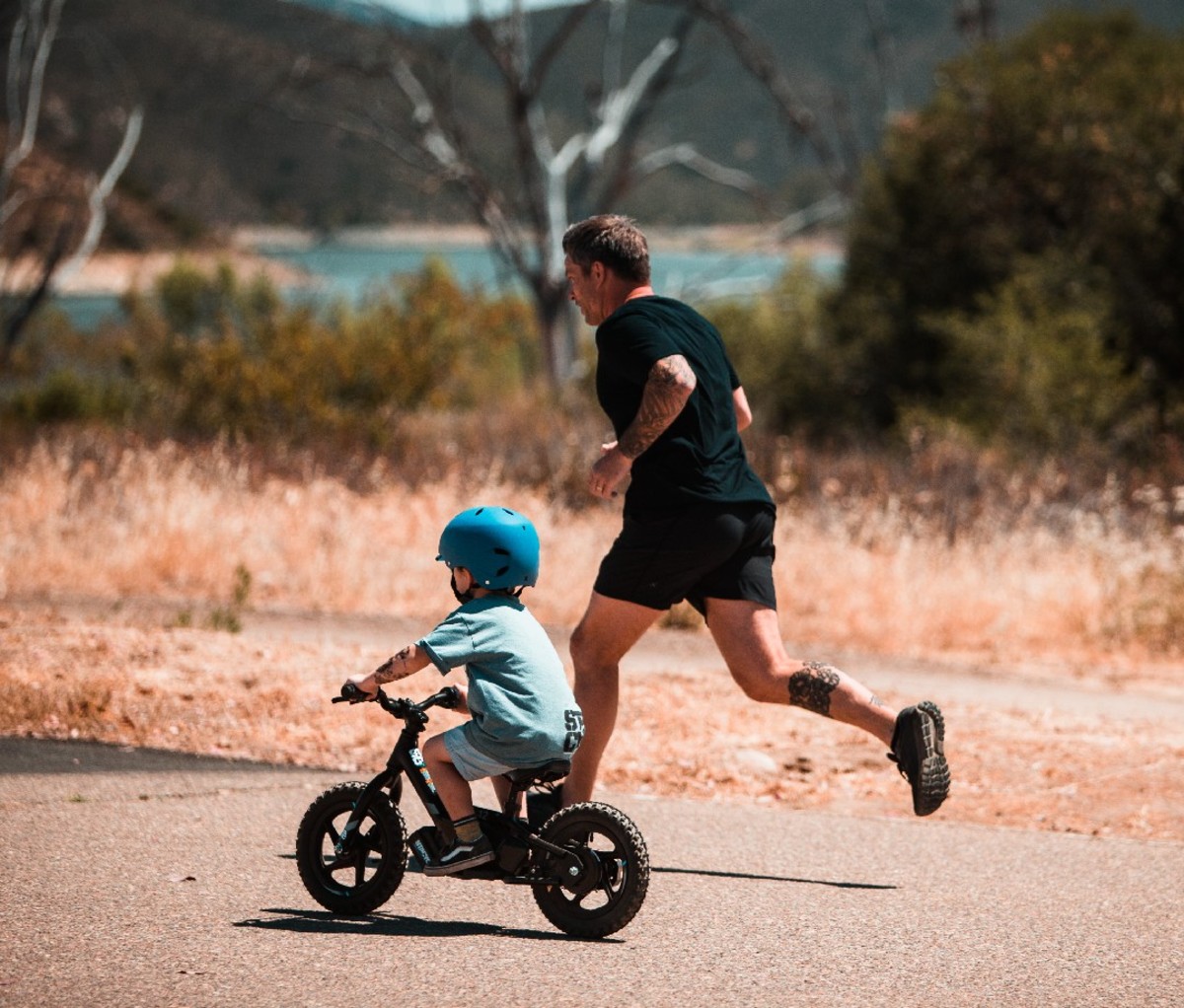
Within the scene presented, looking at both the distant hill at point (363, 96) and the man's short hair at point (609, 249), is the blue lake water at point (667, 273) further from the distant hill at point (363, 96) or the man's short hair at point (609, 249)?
the man's short hair at point (609, 249)

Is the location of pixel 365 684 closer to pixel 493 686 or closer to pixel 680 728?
pixel 493 686

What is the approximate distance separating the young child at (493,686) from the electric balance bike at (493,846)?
0.05 meters

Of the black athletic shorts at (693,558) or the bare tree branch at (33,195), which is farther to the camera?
the bare tree branch at (33,195)

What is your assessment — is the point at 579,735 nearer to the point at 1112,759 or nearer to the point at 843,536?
the point at 1112,759

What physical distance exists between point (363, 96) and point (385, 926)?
28.9 meters

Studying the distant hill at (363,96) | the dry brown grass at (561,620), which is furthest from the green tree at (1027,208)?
the dry brown grass at (561,620)

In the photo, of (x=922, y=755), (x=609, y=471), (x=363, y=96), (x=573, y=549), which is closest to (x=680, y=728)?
(x=922, y=755)

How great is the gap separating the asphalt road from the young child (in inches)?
15.8

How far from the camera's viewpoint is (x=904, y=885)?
18.7 feet

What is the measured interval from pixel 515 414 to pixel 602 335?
60.0 feet

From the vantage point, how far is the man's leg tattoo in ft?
18.5

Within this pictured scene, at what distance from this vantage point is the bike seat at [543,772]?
495cm

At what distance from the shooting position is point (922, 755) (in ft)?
18.1

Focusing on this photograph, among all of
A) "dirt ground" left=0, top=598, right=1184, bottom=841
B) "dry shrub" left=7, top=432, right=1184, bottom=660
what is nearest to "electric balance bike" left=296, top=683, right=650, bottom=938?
"dirt ground" left=0, top=598, right=1184, bottom=841
